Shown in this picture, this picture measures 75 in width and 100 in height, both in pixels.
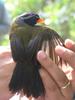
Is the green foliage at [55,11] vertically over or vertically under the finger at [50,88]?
under

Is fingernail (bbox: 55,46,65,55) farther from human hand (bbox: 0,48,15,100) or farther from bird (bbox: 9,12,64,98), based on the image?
human hand (bbox: 0,48,15,100)

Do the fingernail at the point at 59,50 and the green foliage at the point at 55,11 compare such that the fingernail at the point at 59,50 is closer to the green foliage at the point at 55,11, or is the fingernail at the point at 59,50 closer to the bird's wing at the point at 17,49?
the bird's wing at the point at 17,49

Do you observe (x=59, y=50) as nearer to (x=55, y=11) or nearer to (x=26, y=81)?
(x=26, y=81)

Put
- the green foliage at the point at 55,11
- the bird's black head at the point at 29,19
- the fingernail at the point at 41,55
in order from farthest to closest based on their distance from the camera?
the green foliage at the point at 55,11
the bird's black head at the point at 29,19
the fingernail at the point at 41,55

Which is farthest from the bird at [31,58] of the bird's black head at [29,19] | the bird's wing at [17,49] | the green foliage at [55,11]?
the green foliage at [55,11]

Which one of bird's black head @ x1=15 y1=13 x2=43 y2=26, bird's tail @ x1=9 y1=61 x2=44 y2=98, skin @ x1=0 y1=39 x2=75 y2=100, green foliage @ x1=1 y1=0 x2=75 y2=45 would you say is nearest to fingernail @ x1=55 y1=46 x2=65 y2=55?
skin @ x1=0 y1=39 x2=75 y2=100

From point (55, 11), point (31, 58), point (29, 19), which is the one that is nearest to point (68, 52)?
point (31, 58)

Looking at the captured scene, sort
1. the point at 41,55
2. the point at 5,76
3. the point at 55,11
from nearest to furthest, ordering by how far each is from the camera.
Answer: the point at 41,55, the point at 5,76, the point at 55,11
